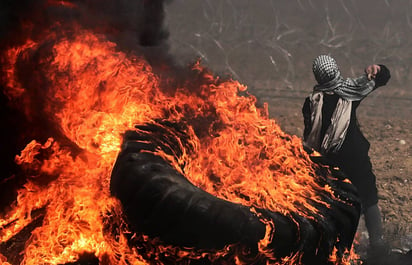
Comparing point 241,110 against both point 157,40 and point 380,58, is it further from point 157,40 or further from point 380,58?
point 380,58

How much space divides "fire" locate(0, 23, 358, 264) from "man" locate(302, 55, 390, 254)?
773mm

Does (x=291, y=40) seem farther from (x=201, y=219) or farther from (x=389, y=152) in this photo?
(x=201, y=219)

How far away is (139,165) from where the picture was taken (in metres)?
2.98

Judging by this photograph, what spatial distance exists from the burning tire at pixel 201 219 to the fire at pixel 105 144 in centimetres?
25

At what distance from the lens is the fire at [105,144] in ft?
12.0

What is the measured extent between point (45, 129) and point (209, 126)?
6.53ft

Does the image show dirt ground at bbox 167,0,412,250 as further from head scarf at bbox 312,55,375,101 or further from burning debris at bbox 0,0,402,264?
burning debris at bbox 0,0,402,264

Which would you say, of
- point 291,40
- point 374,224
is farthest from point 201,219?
point 291,40

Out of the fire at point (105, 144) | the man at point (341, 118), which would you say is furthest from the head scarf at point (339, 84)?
the fire at point (105, 144)

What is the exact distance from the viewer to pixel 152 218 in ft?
9.02

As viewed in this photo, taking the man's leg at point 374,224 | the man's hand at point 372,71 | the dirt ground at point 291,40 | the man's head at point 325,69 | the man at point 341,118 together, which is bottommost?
the man's leg at point 374,224

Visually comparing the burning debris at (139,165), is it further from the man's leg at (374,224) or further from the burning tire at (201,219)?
the man's leg at (374,224)

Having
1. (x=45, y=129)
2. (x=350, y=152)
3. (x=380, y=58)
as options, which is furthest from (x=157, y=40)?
(x=380, y=58)

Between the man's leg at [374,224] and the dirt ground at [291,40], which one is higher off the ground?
the dirt ground at [291,40]
